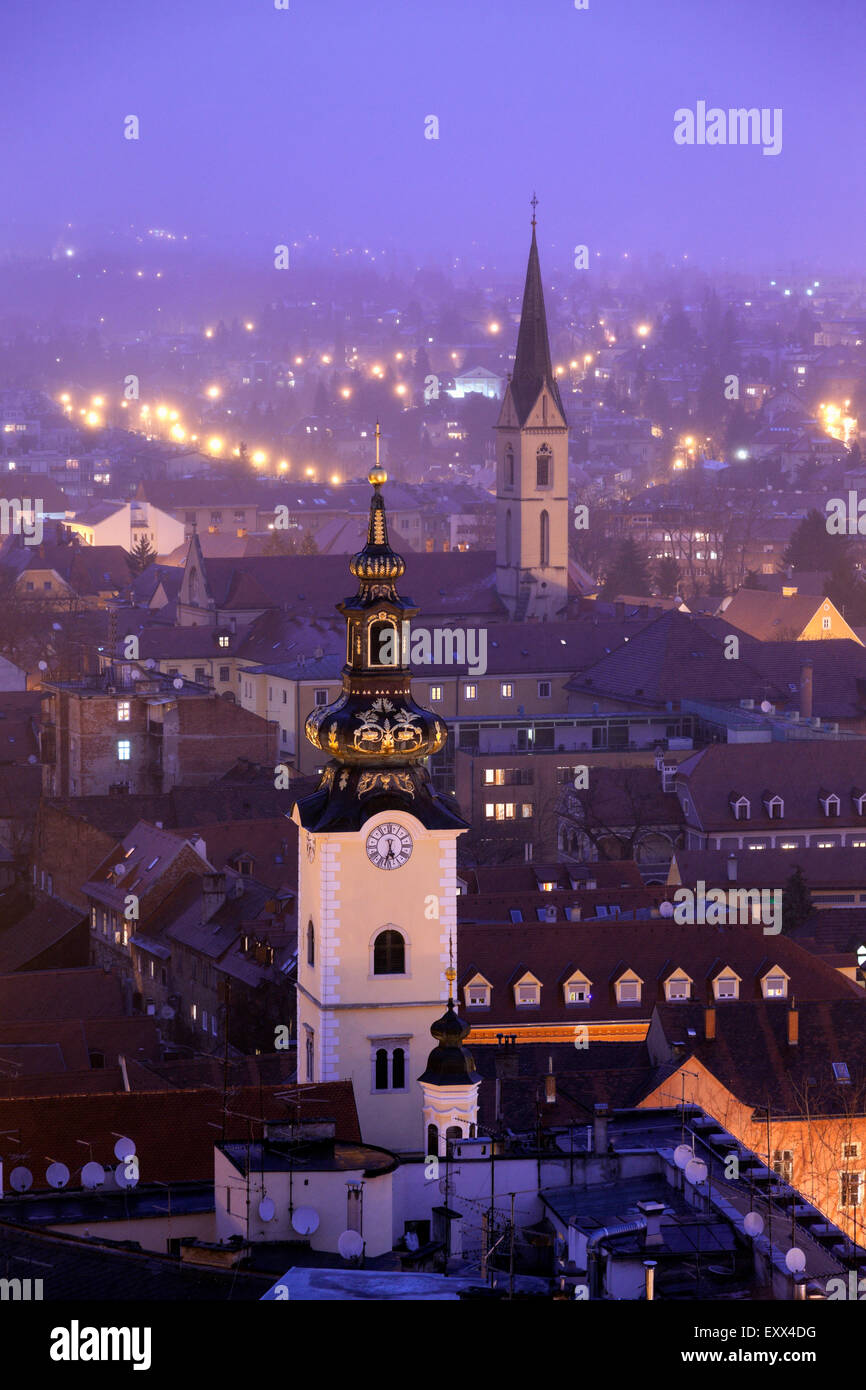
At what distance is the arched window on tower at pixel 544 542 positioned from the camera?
79375 mm

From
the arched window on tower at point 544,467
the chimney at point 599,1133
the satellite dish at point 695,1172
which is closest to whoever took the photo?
the satellite dish at point 695,1172

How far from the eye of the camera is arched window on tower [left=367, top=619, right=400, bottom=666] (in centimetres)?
2541

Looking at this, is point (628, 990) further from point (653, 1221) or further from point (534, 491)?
point (534, 491)

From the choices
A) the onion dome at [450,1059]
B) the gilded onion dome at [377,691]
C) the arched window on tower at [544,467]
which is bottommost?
the onion dome at [450,1059]

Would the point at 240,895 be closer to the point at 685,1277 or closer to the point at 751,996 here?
the point at 751,996

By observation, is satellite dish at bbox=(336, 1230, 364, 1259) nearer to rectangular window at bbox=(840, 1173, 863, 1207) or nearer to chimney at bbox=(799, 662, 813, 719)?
rectangular window at bbox=(840, 1173, 863, 1207)

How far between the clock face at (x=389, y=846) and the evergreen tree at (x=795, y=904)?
16.8 m

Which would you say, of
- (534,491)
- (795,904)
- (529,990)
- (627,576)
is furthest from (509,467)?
(529,990)

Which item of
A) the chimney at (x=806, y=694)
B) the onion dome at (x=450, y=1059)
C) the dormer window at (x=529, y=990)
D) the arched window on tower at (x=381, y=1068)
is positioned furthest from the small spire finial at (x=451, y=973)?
the chimney at (x=806, y=694)

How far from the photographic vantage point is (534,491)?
7950 centimetres

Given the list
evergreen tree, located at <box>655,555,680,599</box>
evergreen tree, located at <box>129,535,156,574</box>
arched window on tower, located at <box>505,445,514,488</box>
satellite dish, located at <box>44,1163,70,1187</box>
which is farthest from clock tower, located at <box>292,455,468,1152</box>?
evergreen tree, located at <box>129,535,156,574</box>

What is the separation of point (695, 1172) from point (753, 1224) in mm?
1487

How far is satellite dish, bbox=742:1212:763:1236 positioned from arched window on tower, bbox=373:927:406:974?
7.25 metres

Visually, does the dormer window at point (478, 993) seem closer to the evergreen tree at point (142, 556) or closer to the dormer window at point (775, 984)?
the dormer window at point (775, 984)
